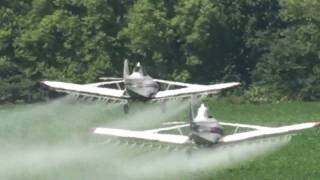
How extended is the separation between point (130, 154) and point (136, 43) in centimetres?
3366

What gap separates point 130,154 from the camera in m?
46.8

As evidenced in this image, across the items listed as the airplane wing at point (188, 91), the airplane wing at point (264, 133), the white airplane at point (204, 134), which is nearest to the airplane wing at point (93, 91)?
the airplane wing at point (188, 91)

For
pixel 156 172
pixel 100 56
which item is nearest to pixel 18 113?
pixel 100 56

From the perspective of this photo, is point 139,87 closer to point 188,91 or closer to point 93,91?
point 93,91

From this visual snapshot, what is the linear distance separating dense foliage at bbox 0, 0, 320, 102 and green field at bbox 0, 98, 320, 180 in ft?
49.2

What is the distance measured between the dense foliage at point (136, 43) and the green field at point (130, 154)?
15.0 m

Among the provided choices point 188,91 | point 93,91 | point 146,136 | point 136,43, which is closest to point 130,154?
point 93,91

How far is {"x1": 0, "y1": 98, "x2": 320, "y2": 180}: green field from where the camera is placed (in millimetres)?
42219

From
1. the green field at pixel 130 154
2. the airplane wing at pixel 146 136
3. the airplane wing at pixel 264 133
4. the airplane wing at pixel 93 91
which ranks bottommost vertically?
the green field at pixel 130 154

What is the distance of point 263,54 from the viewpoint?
85.4 meters

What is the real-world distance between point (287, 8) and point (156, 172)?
1635 inches

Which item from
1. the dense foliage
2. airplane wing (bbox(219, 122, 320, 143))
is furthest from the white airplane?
the dense foliage

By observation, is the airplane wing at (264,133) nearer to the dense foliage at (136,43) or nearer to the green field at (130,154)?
the green field at (130,154)

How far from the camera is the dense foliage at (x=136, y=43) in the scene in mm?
80375
